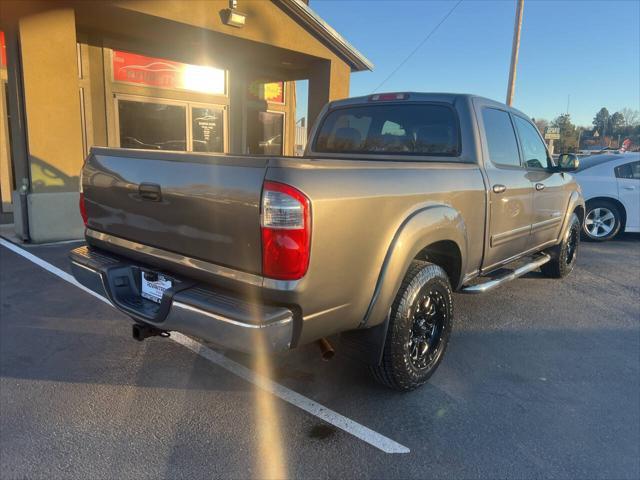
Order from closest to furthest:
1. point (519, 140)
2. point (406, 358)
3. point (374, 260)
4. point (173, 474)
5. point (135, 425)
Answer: point (173, 474), point (374, 260), point (135, 425), point (406, 358), point (519, 140)

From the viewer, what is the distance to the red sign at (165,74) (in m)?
9.60

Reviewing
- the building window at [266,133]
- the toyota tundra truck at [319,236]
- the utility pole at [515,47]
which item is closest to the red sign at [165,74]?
the building window at [266,133]

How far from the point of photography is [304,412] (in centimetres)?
296

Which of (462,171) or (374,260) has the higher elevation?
(462,171)

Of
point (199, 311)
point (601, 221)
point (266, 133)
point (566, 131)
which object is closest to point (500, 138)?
point (199, 311)

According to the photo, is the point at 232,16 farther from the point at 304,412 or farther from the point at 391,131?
the point at 304,412

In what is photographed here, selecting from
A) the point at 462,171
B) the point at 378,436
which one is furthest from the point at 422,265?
the point at 378,436

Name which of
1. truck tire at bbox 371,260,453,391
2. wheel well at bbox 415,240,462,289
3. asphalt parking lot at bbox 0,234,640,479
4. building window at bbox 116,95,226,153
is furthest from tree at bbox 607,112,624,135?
truck tire at bbox 371,260,453,391

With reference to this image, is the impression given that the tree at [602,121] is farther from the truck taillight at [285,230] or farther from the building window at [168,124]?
the truck taillight at [285,230]

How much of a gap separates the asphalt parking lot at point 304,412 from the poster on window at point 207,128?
7.16 m

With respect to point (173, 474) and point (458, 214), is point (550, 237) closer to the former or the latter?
point (458, 214)

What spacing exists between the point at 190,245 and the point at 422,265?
1465 millimetres

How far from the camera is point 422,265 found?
3107 mm

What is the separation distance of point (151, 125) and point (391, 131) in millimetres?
7509
